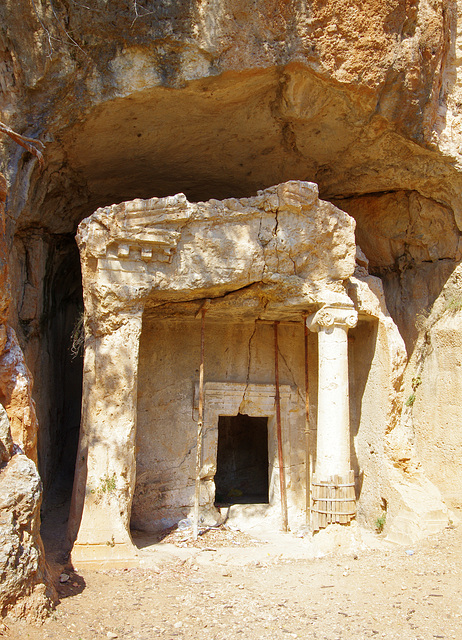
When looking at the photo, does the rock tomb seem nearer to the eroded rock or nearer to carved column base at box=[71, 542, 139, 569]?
carved column base at box=[71, 542, 139, 569]

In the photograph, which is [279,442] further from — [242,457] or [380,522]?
[242,457]

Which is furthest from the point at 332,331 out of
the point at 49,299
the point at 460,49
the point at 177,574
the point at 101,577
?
the point at 49,299

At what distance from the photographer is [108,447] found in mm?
6449

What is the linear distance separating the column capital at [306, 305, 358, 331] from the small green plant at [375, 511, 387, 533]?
2.38m

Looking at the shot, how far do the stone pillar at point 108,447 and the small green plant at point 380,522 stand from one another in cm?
306

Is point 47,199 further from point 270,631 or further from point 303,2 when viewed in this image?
point 270,631

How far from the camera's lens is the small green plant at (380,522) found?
7.22 meters

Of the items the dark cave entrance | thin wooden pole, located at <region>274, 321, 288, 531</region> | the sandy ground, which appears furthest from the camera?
the dark cave entrance

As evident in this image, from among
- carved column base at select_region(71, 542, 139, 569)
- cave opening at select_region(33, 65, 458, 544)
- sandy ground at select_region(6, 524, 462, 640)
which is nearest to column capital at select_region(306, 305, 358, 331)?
sandy ground at select_region(6, 524, 462, 640)

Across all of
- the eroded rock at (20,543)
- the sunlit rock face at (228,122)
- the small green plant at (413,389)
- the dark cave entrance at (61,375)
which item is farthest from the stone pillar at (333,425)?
the dark cave entrance at (61,375)

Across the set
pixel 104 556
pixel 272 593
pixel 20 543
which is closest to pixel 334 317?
pixel 272 593

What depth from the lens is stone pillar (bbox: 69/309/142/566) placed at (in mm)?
6125

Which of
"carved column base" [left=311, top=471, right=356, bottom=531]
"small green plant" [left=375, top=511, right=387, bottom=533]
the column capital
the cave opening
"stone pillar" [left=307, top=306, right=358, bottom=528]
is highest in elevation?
the cave opening

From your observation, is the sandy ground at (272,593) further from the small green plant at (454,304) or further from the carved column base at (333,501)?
the small green plant at (454,304)
